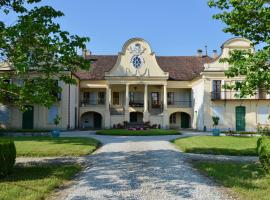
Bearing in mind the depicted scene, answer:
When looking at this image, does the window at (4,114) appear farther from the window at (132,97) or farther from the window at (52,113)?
the window at (132,97)

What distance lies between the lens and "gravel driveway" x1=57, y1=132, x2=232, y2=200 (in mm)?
7441

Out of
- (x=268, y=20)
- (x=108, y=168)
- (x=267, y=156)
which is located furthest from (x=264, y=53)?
(x=108, y=168)

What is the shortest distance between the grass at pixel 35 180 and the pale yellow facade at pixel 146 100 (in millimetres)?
22315

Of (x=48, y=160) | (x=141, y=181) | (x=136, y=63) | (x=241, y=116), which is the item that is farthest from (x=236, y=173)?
(x=136, y=63)

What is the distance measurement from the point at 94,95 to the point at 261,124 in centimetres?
1890

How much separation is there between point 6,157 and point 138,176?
13.0ft

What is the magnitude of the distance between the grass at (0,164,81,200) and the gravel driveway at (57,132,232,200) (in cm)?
43

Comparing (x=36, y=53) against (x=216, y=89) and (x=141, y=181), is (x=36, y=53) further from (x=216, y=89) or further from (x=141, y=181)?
(x=216, y=89)

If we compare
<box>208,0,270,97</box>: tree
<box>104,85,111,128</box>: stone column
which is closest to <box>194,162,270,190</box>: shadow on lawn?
<box>208,0,270,97</box>: tree

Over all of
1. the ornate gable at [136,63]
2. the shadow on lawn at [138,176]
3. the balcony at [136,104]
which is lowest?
the shadow on lawn at [138,176]

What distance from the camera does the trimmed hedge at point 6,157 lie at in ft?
30.7

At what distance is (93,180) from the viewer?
8.92 m

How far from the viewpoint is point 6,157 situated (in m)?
9.60

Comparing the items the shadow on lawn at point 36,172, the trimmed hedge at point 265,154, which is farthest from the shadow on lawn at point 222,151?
the shadow on lawn at point 36,172
